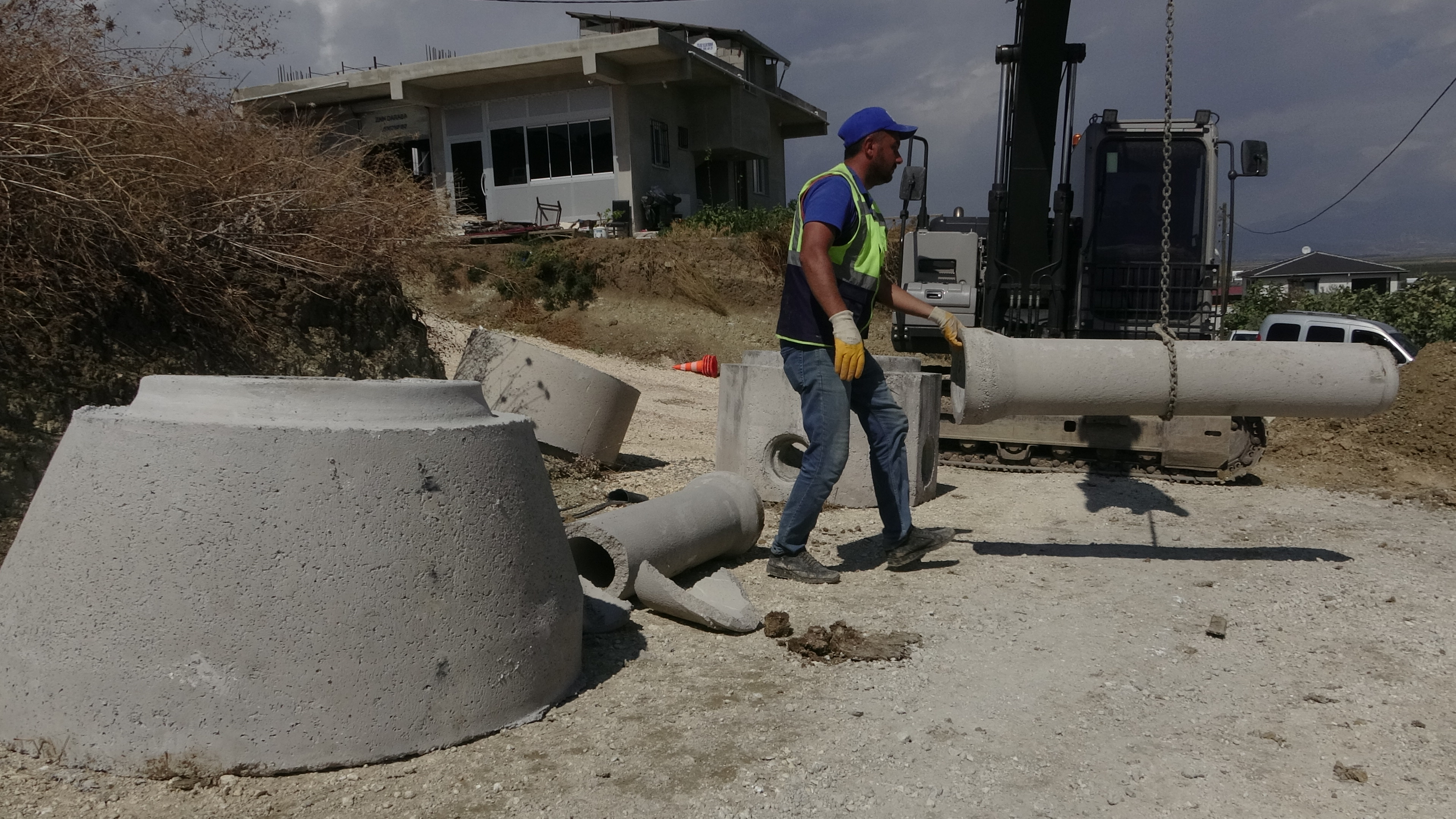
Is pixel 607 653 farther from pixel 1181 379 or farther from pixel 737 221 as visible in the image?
pixel 737 221

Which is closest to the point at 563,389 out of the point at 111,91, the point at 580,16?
the point at 111,91

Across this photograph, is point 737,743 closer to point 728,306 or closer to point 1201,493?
point 1201,493

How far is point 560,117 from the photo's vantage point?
23.6m

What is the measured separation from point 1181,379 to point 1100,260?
14.1ft

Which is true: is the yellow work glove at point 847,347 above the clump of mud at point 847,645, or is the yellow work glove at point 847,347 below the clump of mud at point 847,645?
above

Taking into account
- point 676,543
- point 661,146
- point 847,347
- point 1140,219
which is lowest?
point 676,543

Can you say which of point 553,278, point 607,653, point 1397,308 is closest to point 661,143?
point 553,278

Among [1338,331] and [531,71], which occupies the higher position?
[531,71]

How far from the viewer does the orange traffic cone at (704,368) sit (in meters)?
17.8

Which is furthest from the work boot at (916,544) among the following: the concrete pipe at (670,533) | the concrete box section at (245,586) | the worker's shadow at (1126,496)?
the concrete box section at (245,586)

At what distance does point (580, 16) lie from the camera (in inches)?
1168

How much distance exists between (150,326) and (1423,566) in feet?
22.9

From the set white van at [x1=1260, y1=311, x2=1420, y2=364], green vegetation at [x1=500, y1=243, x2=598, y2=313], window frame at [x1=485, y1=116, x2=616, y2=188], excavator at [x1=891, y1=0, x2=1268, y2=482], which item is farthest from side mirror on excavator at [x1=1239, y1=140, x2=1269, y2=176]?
window frame at [x1=485, y1=116, x2=616, y2=188]

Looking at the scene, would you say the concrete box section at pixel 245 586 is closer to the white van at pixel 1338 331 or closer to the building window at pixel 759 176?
the white van at pixel 1338 331
